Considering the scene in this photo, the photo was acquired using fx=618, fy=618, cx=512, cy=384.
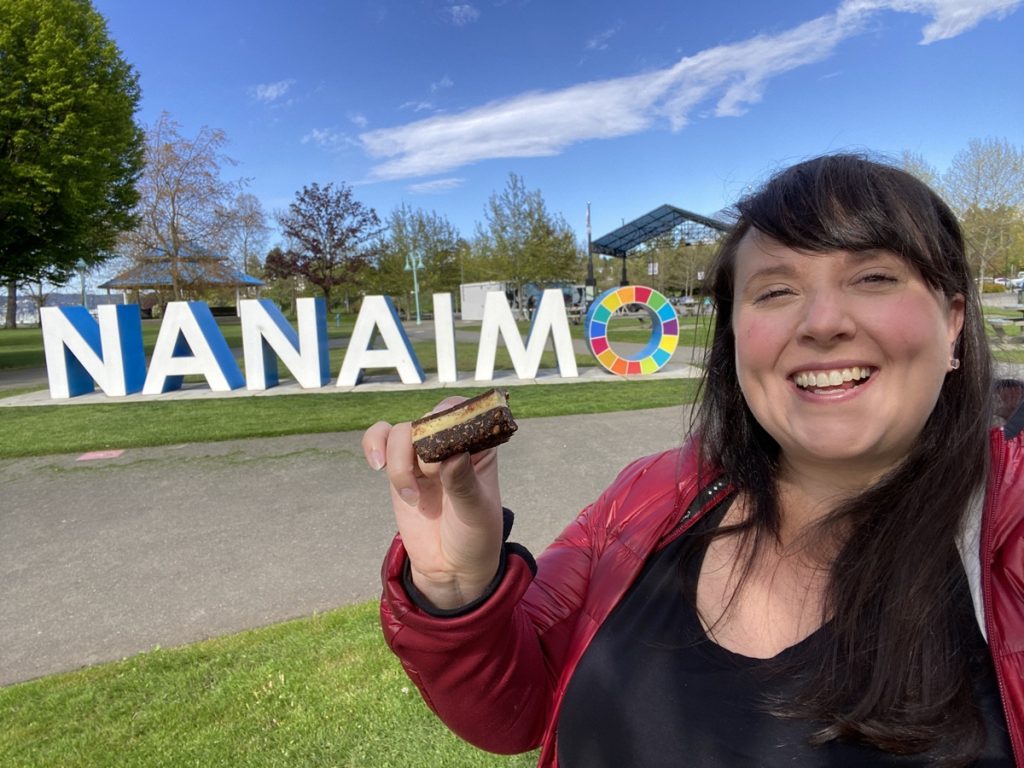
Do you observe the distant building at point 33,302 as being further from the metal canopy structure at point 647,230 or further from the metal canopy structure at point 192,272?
the metal canopy structure at point 647,230

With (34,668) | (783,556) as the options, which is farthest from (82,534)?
(783,556)

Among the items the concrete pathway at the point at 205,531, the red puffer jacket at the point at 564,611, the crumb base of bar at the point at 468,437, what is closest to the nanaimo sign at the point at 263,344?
the concrete pathway at the point at 205,531

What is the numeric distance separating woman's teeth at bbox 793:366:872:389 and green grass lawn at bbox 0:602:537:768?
2.06 m

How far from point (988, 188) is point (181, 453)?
3261 cm

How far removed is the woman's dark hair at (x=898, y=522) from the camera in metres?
1.04

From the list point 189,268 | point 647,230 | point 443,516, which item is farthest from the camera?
point 647,230

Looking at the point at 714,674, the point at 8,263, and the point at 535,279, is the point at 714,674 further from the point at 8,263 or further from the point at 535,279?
the point at 535,279

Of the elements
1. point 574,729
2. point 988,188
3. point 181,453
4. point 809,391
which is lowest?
point 181,453

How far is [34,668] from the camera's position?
3164 millimetres

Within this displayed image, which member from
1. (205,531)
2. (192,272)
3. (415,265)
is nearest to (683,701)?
(205,531)

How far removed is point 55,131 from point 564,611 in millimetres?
22258

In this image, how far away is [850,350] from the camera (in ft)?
3.88

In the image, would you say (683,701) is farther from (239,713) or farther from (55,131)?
(55,131)

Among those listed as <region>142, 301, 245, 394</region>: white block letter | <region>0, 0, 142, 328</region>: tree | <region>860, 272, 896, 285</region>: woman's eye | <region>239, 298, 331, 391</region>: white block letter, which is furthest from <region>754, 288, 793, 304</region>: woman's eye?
<region>0, 0, 142, 328</region>: tree
